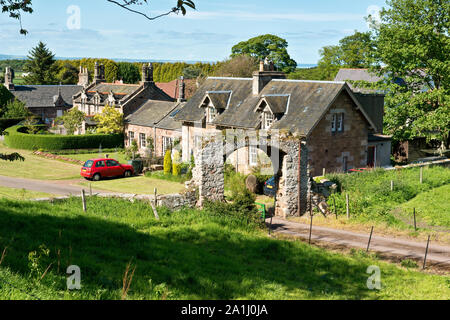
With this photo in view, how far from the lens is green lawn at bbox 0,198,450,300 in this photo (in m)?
10.1

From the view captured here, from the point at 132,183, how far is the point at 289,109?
42.1ft

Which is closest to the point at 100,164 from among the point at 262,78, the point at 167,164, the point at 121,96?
the point at 167,164

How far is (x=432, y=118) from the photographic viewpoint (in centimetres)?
3506

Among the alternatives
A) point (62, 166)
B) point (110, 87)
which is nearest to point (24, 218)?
point (62, 166)

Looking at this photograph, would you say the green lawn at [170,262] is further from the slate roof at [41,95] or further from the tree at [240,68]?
the slate roof at [41,95]

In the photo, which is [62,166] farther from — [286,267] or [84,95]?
[286,267]

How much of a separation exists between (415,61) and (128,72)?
87178 millimetres

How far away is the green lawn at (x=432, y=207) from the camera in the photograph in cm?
2256

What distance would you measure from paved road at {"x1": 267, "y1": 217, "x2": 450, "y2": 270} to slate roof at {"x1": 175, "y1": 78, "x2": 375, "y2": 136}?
415 inches

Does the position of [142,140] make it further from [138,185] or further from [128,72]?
[128,72]

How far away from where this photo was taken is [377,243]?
19.8m

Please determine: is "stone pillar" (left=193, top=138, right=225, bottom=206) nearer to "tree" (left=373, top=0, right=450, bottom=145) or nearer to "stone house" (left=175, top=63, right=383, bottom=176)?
"stone house" (left=175, top=63, right=383, bottom=176)

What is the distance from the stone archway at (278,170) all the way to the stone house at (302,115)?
22.0ft

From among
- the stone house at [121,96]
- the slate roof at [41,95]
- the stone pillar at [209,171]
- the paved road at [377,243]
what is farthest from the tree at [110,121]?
the paved road at [377,243]
